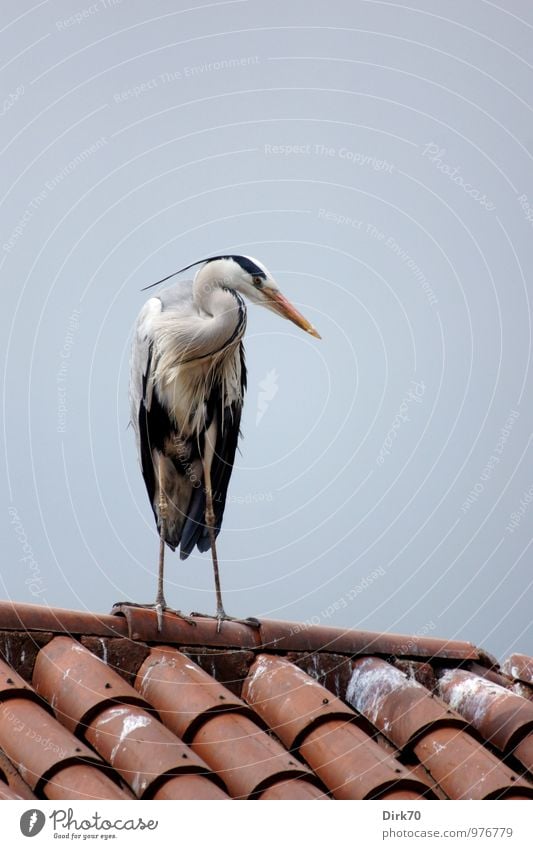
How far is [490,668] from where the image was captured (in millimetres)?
5398

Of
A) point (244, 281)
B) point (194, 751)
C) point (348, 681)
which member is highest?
point (244, 281)

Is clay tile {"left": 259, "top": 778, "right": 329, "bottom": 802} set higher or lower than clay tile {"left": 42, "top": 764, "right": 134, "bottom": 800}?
lower

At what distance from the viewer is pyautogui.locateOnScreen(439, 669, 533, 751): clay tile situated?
14.8 ft

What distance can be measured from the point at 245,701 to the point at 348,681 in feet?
1.73

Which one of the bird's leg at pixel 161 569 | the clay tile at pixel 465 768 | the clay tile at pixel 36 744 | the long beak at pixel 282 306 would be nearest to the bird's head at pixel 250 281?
the long beak at pixel 282 306

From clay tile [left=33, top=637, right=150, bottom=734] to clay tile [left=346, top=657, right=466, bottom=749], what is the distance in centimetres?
97

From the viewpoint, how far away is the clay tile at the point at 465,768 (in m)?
3.99

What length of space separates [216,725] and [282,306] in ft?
8.33

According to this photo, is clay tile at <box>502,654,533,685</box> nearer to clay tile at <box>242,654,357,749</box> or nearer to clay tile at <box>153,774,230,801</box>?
clay tile at <box>242,654,357,749</box>

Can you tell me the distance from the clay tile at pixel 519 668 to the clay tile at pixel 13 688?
234cm

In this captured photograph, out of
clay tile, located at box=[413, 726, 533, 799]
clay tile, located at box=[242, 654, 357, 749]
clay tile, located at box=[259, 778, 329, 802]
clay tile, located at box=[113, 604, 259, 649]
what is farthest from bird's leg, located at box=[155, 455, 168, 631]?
clay tile, located at box=[259, 778, 329, 802]

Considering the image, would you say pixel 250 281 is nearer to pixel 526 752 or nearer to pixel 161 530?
pixel 161 530
